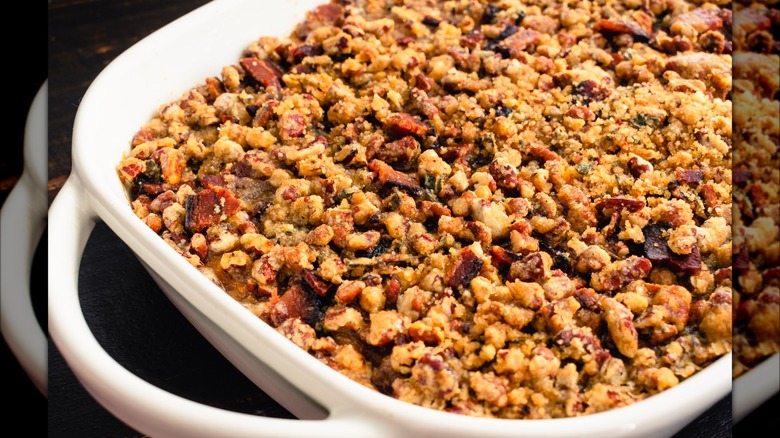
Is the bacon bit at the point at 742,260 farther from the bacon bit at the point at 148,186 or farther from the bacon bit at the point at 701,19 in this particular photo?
the bacon bit at the point at 148,186

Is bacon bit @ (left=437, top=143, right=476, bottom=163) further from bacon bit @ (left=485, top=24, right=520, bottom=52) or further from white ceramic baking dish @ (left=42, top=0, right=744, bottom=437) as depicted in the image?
white ceramic baking dish @ (left=42, top=0, right=744, bottom=437)

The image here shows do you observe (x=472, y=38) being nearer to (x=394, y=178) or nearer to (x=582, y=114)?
(x=582, y=114)

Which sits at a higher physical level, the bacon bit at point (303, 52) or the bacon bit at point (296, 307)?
the bacon bit at point (303, 52)

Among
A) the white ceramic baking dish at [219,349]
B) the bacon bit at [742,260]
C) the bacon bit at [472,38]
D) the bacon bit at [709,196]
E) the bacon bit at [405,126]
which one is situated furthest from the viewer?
the bacon bit at [472,38]

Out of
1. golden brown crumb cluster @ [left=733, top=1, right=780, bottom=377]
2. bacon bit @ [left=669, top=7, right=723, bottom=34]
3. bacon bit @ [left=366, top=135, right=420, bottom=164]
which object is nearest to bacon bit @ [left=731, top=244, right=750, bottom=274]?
golden brown crumb cluster @ [left=733, top=1, right=780, bottom=377]

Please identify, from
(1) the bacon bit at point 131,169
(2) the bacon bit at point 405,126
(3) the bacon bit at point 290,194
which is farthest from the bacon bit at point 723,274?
(1) the bacon bit at point 131,169
